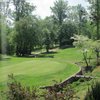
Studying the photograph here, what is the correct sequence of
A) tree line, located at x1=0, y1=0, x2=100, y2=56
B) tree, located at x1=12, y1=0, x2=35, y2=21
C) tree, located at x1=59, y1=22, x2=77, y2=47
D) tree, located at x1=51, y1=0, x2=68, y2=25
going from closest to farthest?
tree line, located at x1=0, y1=0, x2=100, y2=56 < tree, located at x1=12, y1=0, x2=35, y2=21 < tree, located at x1=59, y1=22, x2=77, y2=47 < tree, located at x1=51, y1=0, x2=68, y2=25

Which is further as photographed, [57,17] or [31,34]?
[57,17]

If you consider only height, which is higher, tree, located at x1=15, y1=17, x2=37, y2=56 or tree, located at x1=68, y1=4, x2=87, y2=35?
tree, located at x1=68, y1=4, x2=87, y2=35

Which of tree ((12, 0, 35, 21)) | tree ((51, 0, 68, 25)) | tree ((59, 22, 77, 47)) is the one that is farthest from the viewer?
tree ((51, 0, 68, 25))

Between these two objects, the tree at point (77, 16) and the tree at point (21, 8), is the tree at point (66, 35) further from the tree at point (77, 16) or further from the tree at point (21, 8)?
the tree at point (77, 16)

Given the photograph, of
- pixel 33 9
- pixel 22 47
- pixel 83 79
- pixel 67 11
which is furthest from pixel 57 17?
pixel 83 79

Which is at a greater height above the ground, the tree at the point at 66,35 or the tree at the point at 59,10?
the tree at the point at 59,10

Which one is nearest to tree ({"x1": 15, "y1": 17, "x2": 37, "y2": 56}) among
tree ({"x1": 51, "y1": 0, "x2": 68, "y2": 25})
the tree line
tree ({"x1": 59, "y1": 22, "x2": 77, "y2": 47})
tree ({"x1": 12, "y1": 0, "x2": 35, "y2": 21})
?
the tree line

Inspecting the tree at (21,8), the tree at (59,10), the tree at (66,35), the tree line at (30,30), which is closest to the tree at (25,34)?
the tree line at (30,30)

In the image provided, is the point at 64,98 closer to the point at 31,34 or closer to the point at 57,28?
the point at 31,34

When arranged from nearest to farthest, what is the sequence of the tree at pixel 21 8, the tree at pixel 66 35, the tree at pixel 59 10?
the tree at pixel 21 8, the tree at pixel 66 35, the tree at pixel 59 10

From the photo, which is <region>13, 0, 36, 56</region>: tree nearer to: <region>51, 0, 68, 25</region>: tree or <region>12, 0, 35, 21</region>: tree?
<region>12, 0, 35, 21</region>: tree

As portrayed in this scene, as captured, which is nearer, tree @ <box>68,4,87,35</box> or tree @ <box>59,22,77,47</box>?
tree @ <box>59,22,77,47</box>

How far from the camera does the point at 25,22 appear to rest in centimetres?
6297

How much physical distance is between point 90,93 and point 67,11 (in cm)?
9441
